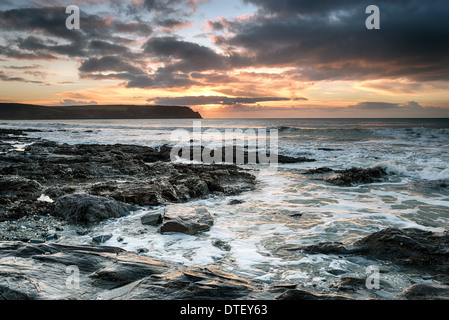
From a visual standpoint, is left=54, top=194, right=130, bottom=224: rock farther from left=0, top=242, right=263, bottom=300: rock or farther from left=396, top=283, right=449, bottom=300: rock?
left=396, top=283, right=449, bottom=300: rock

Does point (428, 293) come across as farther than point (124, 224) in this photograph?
No

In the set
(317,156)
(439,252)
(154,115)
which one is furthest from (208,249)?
(154,115)

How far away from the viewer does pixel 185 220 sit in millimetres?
6059

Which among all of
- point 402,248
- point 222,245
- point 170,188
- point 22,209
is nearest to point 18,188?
point 22,209

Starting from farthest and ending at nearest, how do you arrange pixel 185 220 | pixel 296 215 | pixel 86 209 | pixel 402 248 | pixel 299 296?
pixel 296 215, pixel 86 209, pixel 185 220, pixel 402 248, pixel 299 296

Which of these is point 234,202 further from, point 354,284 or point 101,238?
point 354,284

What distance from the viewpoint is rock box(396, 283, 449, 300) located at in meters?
2.94

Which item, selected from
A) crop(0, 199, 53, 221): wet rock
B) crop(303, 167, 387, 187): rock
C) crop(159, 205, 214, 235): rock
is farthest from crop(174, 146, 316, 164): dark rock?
crop(0, 199, 53, 221): wet rock

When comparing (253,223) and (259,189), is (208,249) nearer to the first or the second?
(253,223)

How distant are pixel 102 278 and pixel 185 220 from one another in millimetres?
2804

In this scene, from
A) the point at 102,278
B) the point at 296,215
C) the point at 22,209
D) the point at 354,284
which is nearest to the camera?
the point at 102,278

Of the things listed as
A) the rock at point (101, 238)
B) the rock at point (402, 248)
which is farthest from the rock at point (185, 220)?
the rock at point (402, 248)

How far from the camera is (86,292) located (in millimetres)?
3016

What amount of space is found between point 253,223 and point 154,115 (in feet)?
639
